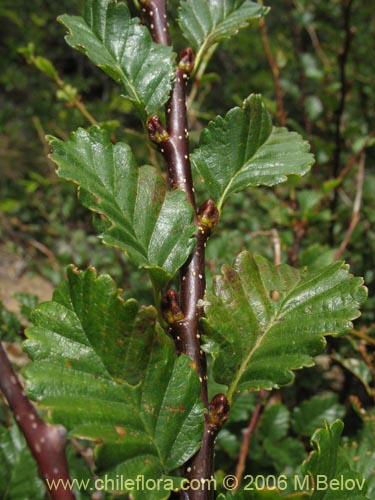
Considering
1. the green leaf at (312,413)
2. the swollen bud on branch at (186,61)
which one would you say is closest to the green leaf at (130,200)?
the swollen bud on branch at (186,61)

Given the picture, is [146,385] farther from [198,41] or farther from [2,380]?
[198,41]

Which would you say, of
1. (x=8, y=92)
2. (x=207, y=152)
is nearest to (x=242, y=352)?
(x=207, y=152)

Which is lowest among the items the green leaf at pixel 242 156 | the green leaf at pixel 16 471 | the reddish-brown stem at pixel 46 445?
the green leaf at pixel 16 471

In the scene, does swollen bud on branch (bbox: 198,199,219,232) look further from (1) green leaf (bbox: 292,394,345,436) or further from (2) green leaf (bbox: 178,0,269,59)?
(1) green leaf (bbox: 292,394,345,436)

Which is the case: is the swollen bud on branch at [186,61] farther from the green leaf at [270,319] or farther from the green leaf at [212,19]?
the green leaf at [270,319]

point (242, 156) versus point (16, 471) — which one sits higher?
point (242, 156)

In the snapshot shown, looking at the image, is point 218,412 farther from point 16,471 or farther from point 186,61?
point 16,471

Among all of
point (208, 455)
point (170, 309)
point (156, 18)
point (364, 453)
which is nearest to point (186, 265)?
point (170, 309)
